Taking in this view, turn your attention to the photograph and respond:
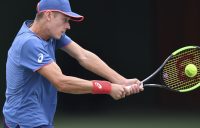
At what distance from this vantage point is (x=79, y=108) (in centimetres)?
880

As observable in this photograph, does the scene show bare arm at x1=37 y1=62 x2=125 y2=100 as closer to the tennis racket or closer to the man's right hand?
the man's right hand

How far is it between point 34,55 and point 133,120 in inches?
153

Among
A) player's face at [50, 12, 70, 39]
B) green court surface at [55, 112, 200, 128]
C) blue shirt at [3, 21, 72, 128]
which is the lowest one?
green court surface at [55, 112, 200, 128]

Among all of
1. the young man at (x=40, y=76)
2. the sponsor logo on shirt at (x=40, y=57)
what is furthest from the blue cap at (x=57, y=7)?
the sponsor logo on shirt at (x=40, y=57)

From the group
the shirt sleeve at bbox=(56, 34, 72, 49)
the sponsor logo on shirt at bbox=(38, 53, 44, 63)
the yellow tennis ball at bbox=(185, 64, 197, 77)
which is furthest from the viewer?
the yellow tennis ball at bbox=(185, 64, 197, 77)

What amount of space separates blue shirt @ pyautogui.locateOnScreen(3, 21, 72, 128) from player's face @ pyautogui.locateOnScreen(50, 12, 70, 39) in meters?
0.09

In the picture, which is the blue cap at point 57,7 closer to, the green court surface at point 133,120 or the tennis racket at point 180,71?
the tennis racket at point 180,71

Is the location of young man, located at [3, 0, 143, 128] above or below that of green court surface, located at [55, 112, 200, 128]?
above

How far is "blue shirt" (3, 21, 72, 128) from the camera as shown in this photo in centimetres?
461

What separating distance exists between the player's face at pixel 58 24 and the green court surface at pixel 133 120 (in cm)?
340

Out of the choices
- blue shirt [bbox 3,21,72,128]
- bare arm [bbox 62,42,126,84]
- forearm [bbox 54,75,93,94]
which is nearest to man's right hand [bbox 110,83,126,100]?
forearm [bbox 54,75,93,94]

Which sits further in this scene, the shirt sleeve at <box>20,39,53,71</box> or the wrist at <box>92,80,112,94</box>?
the wrist at <box>92,80,112,94</box>

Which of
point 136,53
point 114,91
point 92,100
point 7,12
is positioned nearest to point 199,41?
point 136,53

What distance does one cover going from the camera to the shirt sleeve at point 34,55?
4.59 meters
